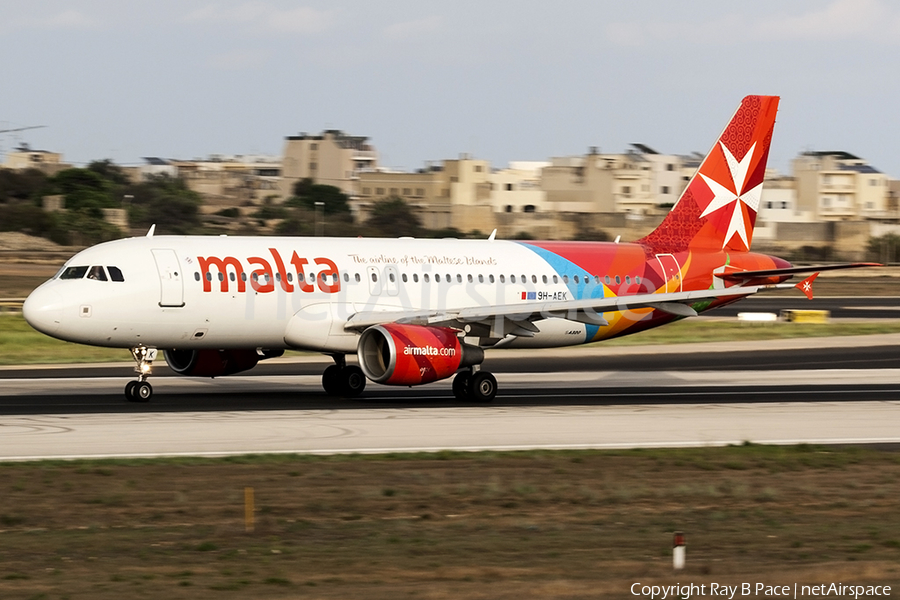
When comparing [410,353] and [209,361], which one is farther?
[209,361]

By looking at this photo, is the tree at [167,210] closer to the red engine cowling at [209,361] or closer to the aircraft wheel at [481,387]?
the red engine cowling at [209,361]

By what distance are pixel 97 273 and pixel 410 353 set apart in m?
7.17

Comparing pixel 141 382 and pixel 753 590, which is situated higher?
pixel 141 382

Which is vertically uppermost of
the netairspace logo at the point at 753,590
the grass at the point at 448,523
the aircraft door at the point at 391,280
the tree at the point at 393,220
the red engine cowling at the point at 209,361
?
the tree at the point at 393,220

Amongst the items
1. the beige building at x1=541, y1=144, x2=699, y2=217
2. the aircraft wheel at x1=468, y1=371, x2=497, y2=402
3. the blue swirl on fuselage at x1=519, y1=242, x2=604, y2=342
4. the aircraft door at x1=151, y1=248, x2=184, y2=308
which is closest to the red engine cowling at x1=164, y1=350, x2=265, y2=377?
the aircraft door at x1=151, y1=248, x2=184, y2=308

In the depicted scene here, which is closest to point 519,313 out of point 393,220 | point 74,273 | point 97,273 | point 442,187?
point 97,273

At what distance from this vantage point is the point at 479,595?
11180 millimetres

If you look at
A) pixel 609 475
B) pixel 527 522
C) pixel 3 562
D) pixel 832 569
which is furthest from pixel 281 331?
pixel 832 569

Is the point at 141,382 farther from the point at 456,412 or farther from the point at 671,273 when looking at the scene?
the point at 671,273

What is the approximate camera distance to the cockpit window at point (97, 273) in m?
28.1

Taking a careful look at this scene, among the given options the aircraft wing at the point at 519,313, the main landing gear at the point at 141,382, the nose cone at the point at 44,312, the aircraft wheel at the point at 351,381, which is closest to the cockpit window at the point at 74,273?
the nose cone at the point at 44,312

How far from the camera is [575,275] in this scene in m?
34.1

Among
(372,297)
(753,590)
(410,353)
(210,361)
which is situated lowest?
(753,590)

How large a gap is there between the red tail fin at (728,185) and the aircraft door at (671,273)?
1.28 meters
